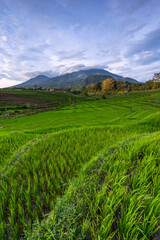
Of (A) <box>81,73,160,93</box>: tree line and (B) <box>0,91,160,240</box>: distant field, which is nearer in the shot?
(B) <box>0,91,160,240</box>: distant field

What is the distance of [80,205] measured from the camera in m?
2.02

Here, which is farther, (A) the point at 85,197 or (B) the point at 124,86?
(B) the point at 124,86

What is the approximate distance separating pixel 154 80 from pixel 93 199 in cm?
15859

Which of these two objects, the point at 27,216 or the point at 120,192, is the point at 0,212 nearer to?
the point at 27,216

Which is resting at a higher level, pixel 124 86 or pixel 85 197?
pixel 124 86

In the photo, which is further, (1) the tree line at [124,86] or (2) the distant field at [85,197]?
(1) the tree line at [124,86]

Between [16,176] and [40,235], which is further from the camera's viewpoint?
[16,176]

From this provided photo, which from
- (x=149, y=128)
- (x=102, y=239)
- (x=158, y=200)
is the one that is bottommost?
(x=149, y=128)

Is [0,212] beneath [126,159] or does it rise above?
beneath

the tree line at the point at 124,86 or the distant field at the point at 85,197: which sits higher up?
the tree line at the point at 124,86

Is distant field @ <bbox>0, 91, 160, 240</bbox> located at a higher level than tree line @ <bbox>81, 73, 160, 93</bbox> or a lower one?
lower

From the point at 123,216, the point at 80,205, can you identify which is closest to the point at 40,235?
the point at 80,205

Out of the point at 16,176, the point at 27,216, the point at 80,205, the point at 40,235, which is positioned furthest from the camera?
the point at 16,176

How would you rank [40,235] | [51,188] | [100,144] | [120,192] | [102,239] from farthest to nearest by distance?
[100,144]
[51,188]
[120,192]
[40,235]
[102,239]
